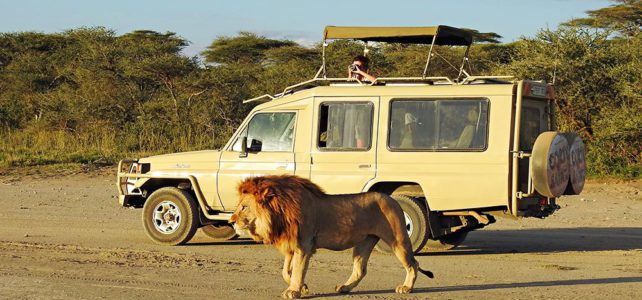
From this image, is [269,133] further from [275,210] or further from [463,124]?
[275,210]

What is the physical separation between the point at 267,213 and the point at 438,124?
3802 mm

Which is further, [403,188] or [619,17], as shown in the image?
[619,17]

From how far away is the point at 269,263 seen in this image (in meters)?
11.7

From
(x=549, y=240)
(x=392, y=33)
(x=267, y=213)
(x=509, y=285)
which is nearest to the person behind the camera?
(x=267, y=213)

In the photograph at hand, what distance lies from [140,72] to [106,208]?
47.8ft

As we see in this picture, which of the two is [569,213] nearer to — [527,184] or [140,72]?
[527,184]

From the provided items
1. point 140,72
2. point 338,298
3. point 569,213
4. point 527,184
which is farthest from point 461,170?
point 140,72

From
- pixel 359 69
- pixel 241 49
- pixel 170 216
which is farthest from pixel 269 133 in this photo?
pixel 241 49

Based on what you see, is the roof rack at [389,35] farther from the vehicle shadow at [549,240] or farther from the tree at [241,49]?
the tree at [241,49]

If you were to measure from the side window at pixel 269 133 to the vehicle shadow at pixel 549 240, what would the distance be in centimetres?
208

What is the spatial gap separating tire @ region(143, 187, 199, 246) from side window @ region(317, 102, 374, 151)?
1795 mm

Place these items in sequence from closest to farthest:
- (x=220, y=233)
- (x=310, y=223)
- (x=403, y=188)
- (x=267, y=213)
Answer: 1. (x=267, y=213)
2. (x=310, y=223)
3. (x=403, y=188)
4. (x=220, y=233)

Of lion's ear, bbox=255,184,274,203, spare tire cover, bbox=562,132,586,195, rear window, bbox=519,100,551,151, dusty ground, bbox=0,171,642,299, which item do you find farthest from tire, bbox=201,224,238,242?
lion's ear, bbox=255,184,274,203

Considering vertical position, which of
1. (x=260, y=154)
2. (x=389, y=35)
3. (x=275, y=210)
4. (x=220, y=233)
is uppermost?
(x=389, y=35)
